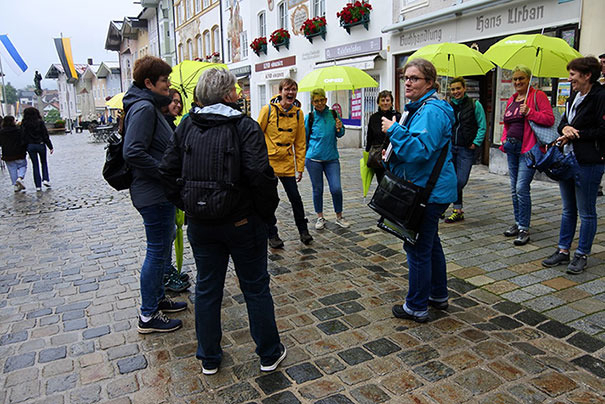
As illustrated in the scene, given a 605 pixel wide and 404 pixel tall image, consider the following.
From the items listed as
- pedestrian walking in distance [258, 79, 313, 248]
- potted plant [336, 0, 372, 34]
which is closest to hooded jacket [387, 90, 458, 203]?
pedestrian walking in distance [258, 79, 313, 248]

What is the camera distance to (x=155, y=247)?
12.2ft

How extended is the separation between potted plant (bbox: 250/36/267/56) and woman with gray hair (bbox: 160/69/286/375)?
70.0 feet

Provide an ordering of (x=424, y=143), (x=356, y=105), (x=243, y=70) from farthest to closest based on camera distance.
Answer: (x=243, y=70), (x=356, y=105), (x=424, y=143)

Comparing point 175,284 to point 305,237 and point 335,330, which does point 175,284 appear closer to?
point 335,330

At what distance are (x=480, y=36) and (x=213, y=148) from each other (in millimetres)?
10097

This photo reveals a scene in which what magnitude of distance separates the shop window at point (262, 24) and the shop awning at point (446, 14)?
35.1 feet

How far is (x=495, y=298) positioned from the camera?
14.1ft

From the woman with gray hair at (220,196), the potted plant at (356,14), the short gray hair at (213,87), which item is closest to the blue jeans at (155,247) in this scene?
the woman with gray hair at (220,196)

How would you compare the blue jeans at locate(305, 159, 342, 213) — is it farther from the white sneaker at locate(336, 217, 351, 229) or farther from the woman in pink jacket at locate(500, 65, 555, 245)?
the woman in pink jacket at locate(500, 65, 555, 245)

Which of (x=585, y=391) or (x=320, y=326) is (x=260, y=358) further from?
(x=585, y=391)

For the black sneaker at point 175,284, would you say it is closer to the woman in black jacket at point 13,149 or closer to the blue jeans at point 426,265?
the blue jeans at point 426,265

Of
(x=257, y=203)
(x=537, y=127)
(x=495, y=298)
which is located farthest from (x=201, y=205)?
(x=537, y=127)

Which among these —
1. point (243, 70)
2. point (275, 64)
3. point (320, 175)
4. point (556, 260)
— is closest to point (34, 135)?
point (320, 175)

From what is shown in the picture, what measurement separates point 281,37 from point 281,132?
16.4 m
